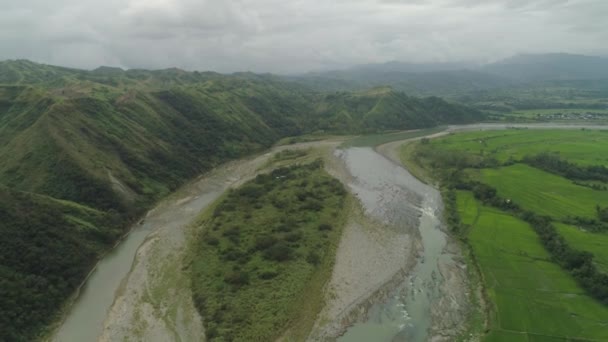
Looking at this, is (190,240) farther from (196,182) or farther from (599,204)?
(599,204)

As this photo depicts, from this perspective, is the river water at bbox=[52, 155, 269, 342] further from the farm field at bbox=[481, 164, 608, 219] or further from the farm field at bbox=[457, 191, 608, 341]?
the farm field at bbox=[481, 164, 608, 219]

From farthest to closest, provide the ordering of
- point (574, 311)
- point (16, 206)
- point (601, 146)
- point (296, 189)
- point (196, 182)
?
point (601, 146), point (196, 182), point (296, 189), point (16, 206), point (574, 311)

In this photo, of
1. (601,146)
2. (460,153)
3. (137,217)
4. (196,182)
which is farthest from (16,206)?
(601,146)

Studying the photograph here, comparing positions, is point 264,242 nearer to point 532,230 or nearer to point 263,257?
point 263,257

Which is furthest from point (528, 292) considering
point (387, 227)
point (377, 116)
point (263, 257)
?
point (377, 116)

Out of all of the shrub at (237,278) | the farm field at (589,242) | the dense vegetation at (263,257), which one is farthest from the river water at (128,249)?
the farm field at (589,242)

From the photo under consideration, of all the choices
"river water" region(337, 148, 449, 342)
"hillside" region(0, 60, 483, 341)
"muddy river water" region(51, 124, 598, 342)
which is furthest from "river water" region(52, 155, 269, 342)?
"river water" region(337, 148, 449, 342)
